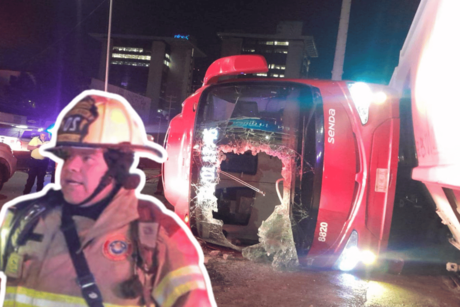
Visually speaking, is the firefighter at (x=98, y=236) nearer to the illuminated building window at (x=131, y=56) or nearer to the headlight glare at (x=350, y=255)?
the headlight glare at (x=350, y=255)

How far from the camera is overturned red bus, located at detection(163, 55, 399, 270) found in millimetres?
3938

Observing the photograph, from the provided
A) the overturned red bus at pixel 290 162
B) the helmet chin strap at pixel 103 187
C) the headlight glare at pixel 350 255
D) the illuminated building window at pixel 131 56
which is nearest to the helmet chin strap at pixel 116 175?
the helmet chin strap at pixel 103 187

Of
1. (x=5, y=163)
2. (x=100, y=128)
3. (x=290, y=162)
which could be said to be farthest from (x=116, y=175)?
(x=5, y=163)

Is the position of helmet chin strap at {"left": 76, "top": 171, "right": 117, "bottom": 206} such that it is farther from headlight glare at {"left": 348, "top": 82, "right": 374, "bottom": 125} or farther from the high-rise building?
the high-rise building

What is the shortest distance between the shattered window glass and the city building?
61.2 metres

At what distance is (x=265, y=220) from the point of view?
4.89 metres

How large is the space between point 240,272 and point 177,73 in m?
75.1

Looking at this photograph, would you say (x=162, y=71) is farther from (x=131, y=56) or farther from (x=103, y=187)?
(x=103, y=187)

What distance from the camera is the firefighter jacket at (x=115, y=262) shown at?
1643 millimetres

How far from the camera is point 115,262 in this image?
1646 mm

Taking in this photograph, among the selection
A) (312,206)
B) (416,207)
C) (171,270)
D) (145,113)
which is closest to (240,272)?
(312,206)

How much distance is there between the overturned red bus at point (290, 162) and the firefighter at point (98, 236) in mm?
2567

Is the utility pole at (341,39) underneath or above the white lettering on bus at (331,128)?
above

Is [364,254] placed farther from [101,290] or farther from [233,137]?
[101,290]
